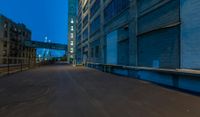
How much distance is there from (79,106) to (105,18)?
781 inches

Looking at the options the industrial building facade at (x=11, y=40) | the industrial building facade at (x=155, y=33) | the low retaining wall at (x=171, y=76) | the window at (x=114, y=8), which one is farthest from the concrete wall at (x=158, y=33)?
the industrial building facade at (x=11, y=40)

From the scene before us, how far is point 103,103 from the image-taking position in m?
6.02

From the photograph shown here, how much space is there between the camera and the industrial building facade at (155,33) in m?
8.55

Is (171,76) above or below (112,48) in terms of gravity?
below

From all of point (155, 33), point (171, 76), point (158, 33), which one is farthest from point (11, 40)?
point (171, 76)

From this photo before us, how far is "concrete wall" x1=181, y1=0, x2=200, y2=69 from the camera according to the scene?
26.8ft

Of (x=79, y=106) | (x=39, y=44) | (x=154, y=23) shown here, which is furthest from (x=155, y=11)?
(x=39, y=44)

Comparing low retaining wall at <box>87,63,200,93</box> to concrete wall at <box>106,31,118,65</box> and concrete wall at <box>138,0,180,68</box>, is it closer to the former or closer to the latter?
concrete wall at <box>138,0,180,68</box>

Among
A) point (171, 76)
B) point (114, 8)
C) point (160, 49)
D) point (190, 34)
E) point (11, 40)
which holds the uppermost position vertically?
point (114, 8)

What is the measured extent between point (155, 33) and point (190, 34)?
130 inches

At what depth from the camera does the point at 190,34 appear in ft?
27.9

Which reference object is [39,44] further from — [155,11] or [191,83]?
[191,83]

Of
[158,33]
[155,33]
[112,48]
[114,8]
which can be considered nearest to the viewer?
[158,33]

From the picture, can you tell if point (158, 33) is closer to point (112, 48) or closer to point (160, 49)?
point (160, 49)
